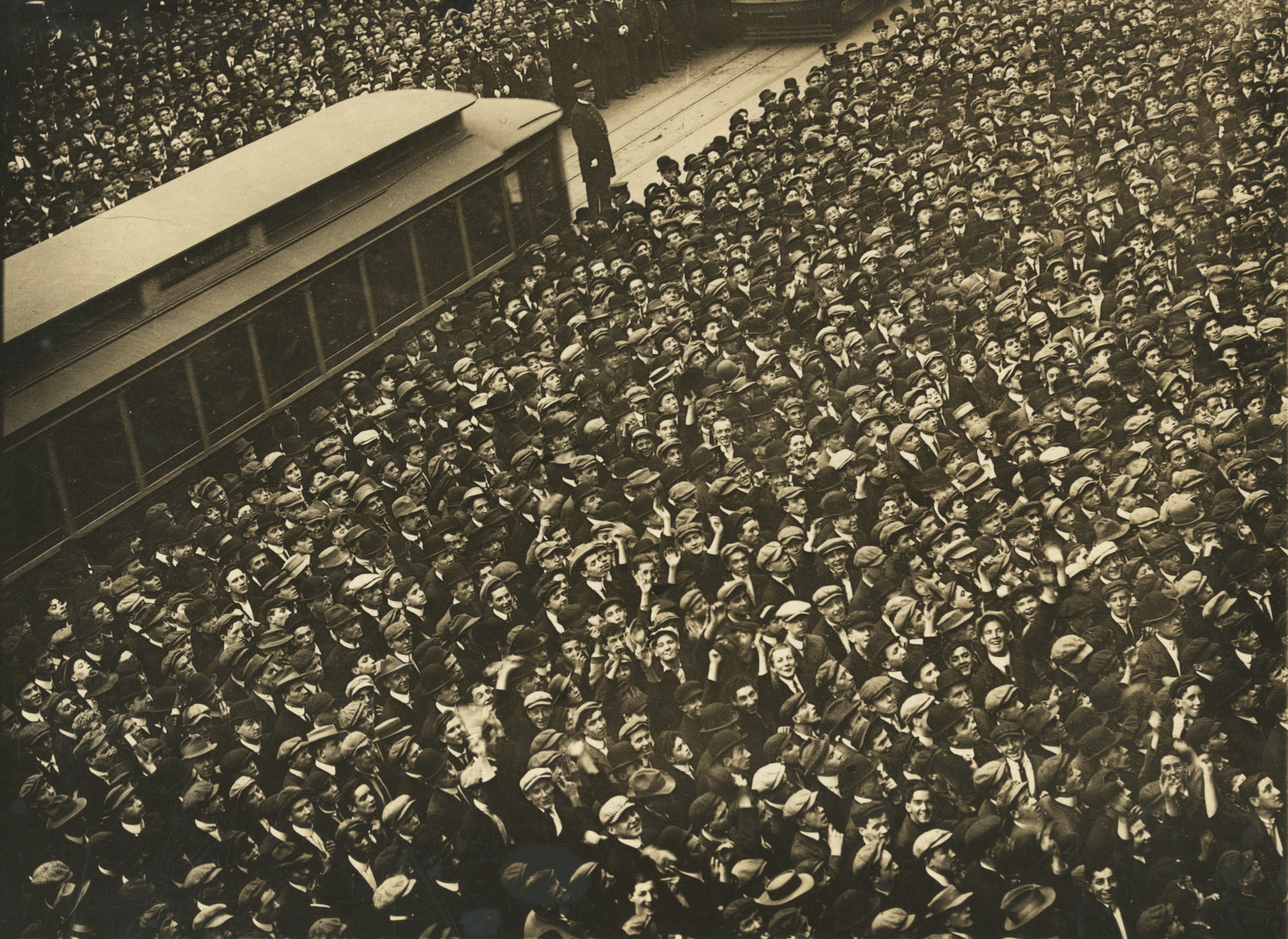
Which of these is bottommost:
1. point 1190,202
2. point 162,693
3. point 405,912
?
point 405,912

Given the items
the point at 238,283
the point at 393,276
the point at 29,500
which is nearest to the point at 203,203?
the point at 238,283

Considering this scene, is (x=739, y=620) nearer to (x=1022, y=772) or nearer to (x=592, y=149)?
(x=1022, y=772)

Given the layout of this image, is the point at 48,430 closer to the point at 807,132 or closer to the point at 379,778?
the point at 379,778

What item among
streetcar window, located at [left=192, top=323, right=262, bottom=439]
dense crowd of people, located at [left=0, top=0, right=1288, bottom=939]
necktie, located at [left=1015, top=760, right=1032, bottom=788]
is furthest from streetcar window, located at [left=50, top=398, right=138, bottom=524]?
necktie, located at [left=1015, top=760, right=1032, bottom=788]

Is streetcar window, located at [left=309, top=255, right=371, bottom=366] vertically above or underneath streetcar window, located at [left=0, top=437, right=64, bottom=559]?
above

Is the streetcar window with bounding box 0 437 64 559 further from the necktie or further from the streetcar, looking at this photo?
the necktie

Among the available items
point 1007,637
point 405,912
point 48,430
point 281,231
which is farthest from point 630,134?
point 405,912
